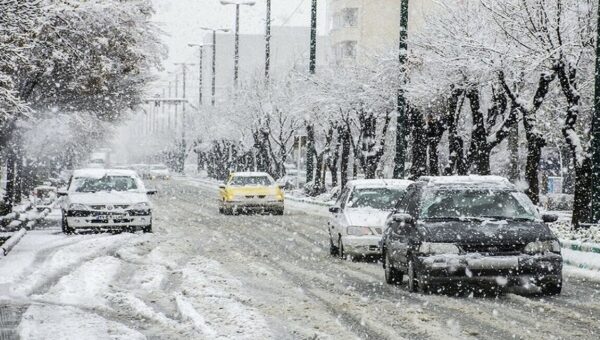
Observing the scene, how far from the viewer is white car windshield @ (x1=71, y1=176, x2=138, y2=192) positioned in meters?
25.0

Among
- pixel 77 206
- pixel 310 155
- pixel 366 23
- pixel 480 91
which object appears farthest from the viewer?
pixel 366 23

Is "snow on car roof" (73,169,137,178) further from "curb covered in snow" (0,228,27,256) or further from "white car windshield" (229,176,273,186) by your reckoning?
"white car windshield" (229,176,273,186)

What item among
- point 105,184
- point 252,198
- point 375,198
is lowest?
point 252,198

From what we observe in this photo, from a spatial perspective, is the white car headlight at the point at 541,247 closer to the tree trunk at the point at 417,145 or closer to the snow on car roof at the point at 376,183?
the snow on car roof at the point at 376,183

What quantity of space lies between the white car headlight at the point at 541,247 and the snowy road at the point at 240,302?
567 millimetres

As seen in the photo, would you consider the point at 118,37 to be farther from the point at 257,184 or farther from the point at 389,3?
the point at 389,3

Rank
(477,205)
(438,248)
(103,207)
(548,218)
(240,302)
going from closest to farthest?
(240,302)
(438,248)
(548,218)
(477,205)
(103,207)

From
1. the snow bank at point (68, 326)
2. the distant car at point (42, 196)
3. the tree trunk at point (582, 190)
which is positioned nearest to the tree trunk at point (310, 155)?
the distant car at point (42, 196)

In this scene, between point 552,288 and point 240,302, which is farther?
point 552,288

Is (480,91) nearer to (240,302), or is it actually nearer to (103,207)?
(103,207)

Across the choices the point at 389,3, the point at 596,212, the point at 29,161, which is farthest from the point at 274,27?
the point at 596,212

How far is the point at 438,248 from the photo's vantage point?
39.3 feet

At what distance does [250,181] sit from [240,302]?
23668mm

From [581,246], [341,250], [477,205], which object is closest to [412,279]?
[477,205]
